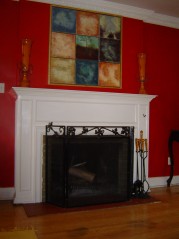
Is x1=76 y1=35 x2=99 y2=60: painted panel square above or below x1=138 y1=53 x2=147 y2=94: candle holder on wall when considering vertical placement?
above

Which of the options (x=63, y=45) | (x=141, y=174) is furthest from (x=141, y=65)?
(x=141, y=174)

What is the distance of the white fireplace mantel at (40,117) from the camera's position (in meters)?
3.12

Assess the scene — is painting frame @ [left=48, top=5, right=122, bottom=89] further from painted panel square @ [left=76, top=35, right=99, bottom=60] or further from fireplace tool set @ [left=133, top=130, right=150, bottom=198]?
fireplace tool set @ [left=133, top=130, right=150, bottom=198]

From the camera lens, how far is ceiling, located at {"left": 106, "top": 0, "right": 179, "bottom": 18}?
361cm

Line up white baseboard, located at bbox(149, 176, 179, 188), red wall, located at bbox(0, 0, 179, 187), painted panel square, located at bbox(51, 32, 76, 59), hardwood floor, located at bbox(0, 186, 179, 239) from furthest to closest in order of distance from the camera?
white baseboard, located at bbox(149, 176, 179, 188) → painted panel square, located at bbox(51, 32, 76, 59) → red wall, located at bbox(0, 0, 179, 187) → hardwood floor, located at bbox(0, 186, 179, 239)

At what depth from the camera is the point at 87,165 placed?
3252 mm

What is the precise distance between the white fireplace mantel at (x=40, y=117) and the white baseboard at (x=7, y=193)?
277 mm

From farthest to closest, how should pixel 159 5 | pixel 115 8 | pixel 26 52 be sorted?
pixel 159 5
pixel 115 8
pixel 26 52

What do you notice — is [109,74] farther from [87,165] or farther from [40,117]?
[87,165]

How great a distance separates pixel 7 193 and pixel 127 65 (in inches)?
89.5

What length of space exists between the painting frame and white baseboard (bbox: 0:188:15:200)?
1.41 metres

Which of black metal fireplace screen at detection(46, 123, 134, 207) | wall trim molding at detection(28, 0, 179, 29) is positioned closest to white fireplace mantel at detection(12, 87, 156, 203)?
black metal fireplace screen at detection(46, 123, 134, 207)

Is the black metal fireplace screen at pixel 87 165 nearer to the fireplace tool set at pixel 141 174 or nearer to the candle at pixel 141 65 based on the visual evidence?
the fireplace tool set at pixel 141 174

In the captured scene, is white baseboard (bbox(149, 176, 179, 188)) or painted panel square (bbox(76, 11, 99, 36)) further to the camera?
white baseboard (bbox(149, 176, 179, 188))
